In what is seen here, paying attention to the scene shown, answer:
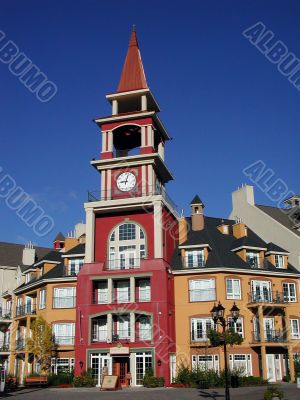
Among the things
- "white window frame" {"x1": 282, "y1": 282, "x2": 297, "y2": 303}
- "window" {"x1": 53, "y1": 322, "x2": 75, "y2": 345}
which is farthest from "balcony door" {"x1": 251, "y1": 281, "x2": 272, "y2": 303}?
"window" {"x1": 53, "y1": 322, "x2": 75, "y2": 345}

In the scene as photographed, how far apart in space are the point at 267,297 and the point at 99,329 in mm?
13678

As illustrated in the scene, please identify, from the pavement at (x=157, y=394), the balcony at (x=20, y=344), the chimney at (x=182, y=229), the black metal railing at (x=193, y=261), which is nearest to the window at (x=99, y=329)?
the pavement at (x=157, y=394)

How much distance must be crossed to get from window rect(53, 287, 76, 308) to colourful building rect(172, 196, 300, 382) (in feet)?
28.7

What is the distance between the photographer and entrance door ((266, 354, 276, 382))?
38438 mm

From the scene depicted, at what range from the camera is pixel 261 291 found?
4103 centimetres

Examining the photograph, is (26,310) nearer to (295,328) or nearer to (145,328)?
(145,328)

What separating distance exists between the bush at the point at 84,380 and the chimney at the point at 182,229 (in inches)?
536

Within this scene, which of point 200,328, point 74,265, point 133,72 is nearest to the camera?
point 200,328

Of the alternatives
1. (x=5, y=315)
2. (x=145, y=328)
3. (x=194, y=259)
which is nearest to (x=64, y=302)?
(x=145, y=328)

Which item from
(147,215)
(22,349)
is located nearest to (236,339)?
(147,215)

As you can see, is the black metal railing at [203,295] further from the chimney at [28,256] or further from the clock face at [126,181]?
the chimney at [28,256]

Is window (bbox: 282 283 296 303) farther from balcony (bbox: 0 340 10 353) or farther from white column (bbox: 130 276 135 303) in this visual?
balcony (bbox: 0 340 10 353)

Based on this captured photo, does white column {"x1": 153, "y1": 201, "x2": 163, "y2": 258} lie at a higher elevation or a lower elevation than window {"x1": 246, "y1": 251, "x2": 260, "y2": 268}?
higher

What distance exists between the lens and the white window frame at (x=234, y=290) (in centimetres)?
3988
